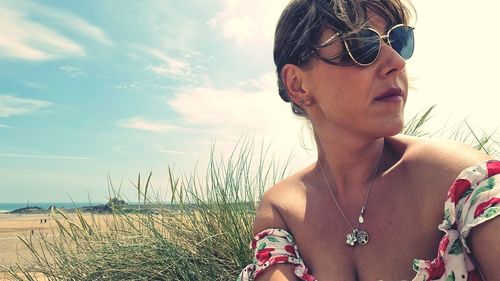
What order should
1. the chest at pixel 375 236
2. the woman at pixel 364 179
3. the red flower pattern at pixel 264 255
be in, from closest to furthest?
1. the woman at pixel 364 179
2. the chest at pixel 375 236
3. the red flower pattern at pixel 264 255

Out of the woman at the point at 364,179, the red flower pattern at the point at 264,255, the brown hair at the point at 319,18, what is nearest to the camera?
the woman at the point at 364,179

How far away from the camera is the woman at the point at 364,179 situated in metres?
1.57

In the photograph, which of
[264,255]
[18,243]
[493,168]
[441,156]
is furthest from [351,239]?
[18,243]

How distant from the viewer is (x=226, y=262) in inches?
135

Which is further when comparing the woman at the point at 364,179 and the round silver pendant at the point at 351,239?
the round silver pendant at the point at 351,239

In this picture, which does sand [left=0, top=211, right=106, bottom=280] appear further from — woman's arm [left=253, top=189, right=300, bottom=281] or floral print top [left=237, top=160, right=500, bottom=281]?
floral print top [left=237, top=160, right=500, bottom=281]

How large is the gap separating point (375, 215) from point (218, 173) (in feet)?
7.51

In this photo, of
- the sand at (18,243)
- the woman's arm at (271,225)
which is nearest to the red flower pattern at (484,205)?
the woman's arm at (271,225)

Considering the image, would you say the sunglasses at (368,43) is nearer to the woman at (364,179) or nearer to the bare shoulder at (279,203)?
the woman at (364,179)

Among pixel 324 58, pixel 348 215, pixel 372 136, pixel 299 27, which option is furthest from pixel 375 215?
pixel 299 27

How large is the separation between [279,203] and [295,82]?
534 mm

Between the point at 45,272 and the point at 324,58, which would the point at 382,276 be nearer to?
the point at 324,58

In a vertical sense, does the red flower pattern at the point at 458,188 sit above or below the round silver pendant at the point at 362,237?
above

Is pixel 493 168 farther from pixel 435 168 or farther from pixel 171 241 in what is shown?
pixel 171 241
